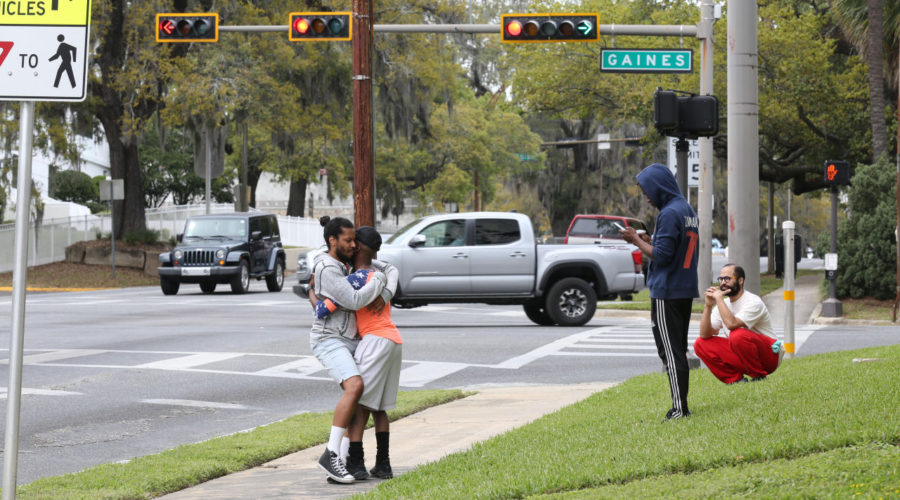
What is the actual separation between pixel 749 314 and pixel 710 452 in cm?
330

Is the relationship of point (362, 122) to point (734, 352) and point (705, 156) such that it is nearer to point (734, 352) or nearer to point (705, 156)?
point (734, 352)

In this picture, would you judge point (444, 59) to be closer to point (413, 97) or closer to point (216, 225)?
point (413, 97)

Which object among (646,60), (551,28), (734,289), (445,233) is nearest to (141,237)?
(445,233)

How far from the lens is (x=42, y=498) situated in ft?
23.6

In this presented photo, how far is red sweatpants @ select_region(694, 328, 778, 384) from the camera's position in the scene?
10023mm

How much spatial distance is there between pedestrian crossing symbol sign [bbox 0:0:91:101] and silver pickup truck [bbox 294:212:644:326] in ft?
48.8

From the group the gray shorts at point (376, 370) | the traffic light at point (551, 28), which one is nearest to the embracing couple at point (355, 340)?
the gray shorts at point (376, 370)

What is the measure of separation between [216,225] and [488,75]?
39.8 meters

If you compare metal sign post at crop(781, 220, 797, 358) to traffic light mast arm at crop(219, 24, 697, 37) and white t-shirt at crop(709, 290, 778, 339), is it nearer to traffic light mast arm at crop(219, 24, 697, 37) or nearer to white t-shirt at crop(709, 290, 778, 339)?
white t-shirt at crop(709, 290, 778, 339)

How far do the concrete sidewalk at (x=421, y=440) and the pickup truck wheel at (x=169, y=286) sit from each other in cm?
1917

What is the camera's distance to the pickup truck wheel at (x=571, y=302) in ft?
69.1

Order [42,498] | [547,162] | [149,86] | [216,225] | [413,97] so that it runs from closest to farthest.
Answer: [42,498] → [216,225] → [149,86] → [413,97] → [547,162]

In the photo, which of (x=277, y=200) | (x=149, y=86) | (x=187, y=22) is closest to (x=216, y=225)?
(x=149, y=86)

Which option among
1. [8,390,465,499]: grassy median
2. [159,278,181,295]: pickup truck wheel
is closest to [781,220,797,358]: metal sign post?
[8,390,465,499]: grassy median
